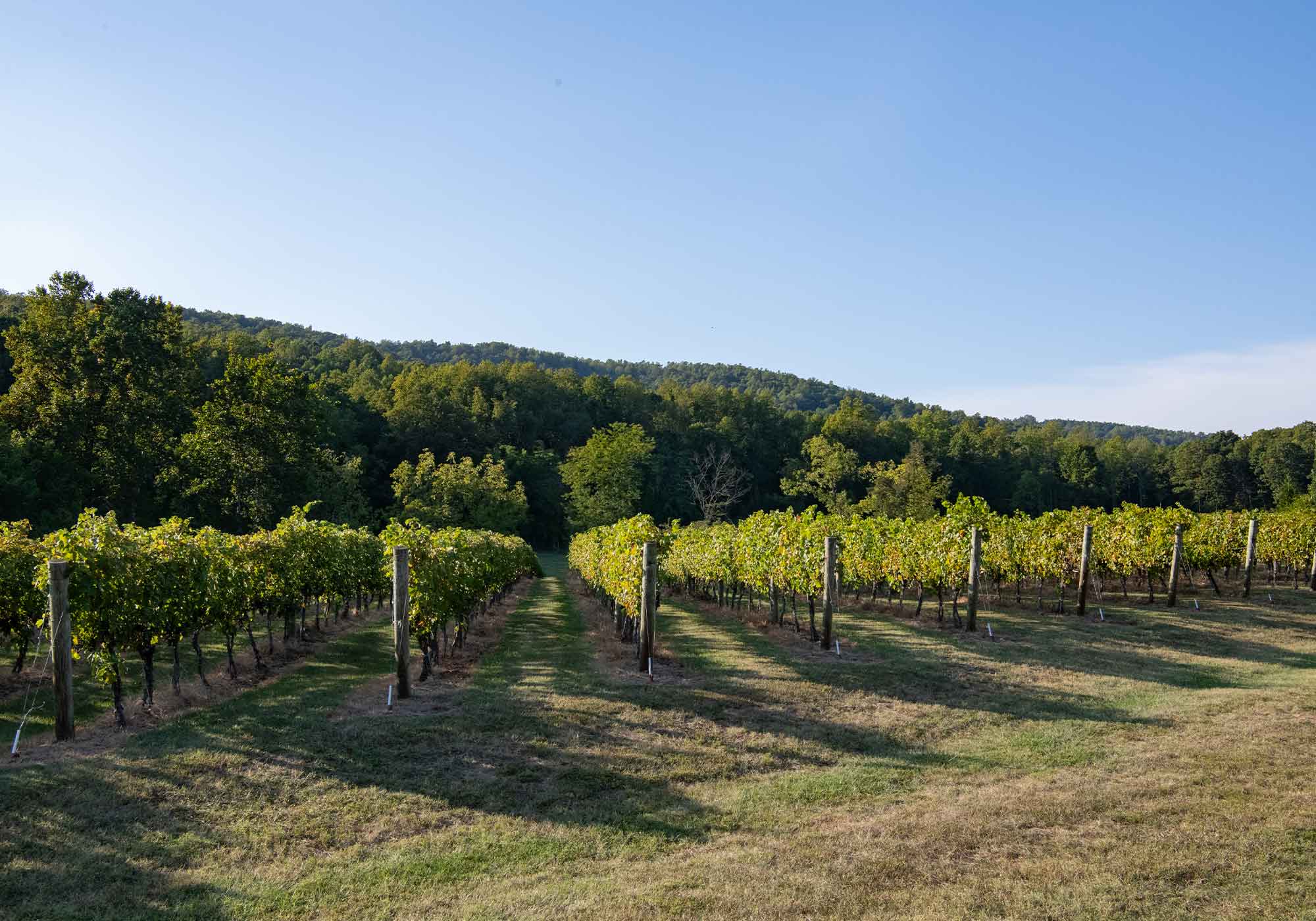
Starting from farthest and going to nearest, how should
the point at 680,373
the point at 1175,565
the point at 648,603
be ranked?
the point at 680,373
the point at 1175,565
the point at 648,603

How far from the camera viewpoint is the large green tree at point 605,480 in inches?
2007

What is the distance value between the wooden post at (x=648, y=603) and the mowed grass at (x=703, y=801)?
57 centimetres

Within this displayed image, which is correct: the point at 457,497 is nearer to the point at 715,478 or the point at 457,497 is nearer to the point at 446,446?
the point at 446,446

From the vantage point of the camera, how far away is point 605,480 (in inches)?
2042

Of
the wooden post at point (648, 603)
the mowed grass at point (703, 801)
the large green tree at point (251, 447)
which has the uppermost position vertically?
the large green tree at point (251, 447)

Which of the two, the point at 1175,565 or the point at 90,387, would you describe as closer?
the point at 1175,565

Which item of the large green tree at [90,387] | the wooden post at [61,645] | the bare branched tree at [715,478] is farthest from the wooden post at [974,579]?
the bare branched tree at [715,478]

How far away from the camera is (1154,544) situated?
18453 mm

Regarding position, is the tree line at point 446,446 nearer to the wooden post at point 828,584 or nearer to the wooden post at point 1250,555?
the wooden post at point 1250,555

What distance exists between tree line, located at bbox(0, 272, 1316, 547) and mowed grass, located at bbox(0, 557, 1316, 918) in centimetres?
2459

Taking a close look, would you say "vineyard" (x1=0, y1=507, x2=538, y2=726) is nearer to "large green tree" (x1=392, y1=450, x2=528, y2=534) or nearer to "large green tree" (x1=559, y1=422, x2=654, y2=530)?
"large green tree" (x1=392, y1=450, x2=528, y2=534)

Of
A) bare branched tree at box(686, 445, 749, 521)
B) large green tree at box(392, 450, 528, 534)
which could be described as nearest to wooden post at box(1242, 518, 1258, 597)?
large green tree at box(392, 450, 528, 534)

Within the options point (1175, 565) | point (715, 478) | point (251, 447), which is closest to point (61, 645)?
point (1175, 565)

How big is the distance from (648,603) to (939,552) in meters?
7.70
